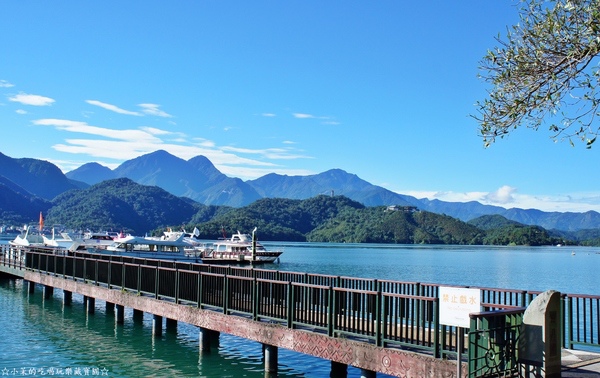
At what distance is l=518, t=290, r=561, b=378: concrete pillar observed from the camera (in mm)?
10945

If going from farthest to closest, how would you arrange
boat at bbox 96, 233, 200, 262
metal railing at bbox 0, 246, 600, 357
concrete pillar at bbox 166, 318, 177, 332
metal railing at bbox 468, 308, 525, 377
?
boat at bbox 96, 233, 200, 262 → concrete pillar at bbox 166, 318, 177, 332 → metal railing at bbox 0, 246, 600, 357 → metal railing at bbox 468, 308, 525, 377

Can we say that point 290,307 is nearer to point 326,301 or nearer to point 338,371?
point 326,301

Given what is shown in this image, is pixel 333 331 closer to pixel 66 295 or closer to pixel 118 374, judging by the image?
pixel 118 374

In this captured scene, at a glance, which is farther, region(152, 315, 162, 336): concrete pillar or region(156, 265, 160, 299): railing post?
region(152, 315, 162, 336): concrete pillar

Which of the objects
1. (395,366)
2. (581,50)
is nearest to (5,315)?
(395,366)

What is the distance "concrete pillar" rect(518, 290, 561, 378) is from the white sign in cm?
118

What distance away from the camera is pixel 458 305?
36.2ft

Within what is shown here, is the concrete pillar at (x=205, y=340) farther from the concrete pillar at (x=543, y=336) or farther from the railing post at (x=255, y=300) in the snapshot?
the concrete pillar at (x=543, y=336)

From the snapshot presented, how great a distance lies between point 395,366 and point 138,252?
90.6 meters

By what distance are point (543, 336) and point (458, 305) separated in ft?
5.21

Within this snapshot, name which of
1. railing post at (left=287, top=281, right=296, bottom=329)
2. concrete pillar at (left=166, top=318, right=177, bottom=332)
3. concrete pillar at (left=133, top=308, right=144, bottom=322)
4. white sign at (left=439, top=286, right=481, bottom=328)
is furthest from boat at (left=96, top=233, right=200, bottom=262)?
white sign at (left=439, top=286, right=481, bottom=328)

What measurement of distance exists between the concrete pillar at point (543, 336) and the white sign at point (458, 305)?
118 centimetres

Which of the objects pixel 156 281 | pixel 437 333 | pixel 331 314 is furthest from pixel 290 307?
pixel 156 281

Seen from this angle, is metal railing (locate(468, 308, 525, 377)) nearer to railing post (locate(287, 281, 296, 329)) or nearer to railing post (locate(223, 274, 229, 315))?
railing post (locate(287, 281, 296, 329))
